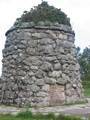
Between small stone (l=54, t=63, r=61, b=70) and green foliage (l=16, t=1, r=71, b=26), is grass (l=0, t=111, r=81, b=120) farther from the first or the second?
green foliage (l=16, t=1, r=71, b=26)

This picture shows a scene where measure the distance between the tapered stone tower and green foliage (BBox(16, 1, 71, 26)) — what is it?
0.68 ft

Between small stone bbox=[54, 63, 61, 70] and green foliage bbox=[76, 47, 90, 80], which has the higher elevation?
green foliage bbox=[76, 47, 90, 80]

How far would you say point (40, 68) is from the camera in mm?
16719

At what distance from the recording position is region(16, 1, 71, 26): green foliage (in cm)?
1744

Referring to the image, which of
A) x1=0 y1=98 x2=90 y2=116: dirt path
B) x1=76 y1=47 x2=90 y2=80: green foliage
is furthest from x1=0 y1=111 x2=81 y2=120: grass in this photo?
x1=76 y1=47 x2=90 y2=80: green foliage

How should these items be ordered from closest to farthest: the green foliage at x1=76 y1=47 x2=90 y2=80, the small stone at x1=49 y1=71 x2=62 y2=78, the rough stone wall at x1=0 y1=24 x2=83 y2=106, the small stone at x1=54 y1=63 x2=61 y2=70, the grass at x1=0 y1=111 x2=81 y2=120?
the grass at x1=0 y1=111 x2=81 y2=120 < the rough stone wall at x1=0 y1=24 x2=83 y2=106 < the small stone at x1=49 y1=71 x2=62 y2=78 < the small stone at x1=54 y1=63 x2=61 y2=70 < the green foliage at x1=76 y1=47 x2=90 y2=80

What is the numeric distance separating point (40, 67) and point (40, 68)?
4cm

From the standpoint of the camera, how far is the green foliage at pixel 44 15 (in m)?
17.4

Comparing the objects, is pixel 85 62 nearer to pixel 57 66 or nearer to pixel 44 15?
pixel 44 15

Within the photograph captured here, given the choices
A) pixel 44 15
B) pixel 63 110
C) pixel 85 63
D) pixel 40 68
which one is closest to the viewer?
pixel 63 110

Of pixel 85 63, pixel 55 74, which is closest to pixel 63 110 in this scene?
pixel 55 74

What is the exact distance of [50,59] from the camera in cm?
1686

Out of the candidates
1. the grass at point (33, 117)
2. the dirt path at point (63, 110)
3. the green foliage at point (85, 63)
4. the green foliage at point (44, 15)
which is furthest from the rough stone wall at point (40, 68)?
the green foliage at point (85, 63)

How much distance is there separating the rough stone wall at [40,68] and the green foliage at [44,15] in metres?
0.40
